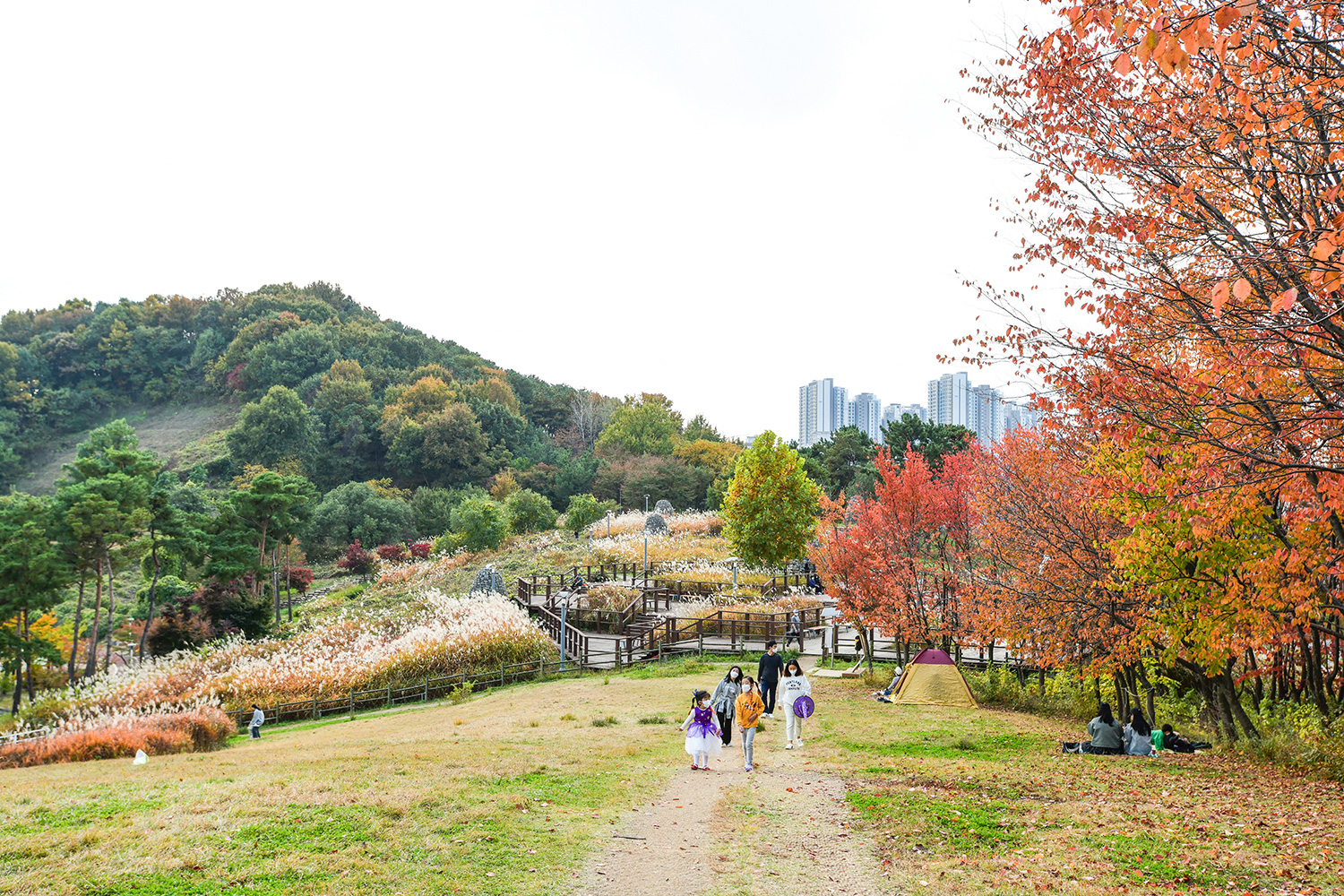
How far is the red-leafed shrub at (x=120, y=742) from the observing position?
12859 millimetres

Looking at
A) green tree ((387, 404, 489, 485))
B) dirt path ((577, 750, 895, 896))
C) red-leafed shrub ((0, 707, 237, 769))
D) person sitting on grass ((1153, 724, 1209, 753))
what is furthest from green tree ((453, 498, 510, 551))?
person sitting on grass ((1153, 724, 1209, 753))

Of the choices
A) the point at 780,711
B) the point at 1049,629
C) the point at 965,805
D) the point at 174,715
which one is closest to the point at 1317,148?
the point at 965,805

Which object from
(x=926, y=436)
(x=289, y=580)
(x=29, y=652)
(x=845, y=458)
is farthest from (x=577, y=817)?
(x=845, y=458)

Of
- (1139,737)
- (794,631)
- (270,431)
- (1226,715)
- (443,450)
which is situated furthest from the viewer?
(443,450)

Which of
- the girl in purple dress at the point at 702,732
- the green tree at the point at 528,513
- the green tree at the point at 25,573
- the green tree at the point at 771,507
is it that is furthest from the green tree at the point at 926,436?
the green tree at the point at 25,573

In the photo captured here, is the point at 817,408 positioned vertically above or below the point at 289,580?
above

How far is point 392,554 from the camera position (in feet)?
141

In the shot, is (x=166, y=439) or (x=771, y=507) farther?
(x=166, y=439)

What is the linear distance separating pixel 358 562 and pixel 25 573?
64.0 ft

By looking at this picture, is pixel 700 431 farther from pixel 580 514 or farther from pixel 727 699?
pixel 727 699

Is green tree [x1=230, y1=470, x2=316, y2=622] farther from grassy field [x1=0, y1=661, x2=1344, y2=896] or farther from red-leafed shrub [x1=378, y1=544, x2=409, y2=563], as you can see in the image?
grassy field [x1=0, y1=661, x2=1344, y2=896]

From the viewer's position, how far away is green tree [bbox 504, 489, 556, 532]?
44969 mm

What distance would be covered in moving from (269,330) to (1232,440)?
83967 mm

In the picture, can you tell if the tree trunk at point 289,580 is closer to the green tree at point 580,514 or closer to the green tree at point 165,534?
the green tree at point 165,534
